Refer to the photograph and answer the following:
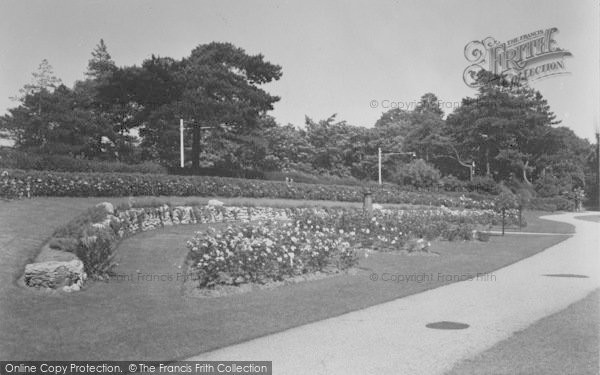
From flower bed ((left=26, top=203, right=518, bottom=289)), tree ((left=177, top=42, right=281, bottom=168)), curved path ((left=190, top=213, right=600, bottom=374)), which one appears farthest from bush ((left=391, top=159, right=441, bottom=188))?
curved path ((left=190, top=213, right=600, bottom=374))

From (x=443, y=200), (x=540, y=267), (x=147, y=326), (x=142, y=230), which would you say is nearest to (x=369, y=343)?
(x=147, y=326)

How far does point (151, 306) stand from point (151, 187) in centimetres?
1585

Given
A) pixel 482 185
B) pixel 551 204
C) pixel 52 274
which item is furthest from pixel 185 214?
pixel 551 204

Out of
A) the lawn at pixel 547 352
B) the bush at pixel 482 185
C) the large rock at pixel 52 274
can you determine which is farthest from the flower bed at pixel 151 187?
the bush at pixel 482 185

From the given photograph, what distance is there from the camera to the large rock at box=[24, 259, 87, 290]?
27.8ft

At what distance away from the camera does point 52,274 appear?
855 cm

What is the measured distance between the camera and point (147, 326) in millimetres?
7180

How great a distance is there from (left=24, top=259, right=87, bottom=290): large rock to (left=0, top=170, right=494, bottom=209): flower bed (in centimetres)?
924

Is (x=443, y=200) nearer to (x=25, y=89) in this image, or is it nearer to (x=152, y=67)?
(x=152, y=67)

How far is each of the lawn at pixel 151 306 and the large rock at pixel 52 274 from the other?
247mm

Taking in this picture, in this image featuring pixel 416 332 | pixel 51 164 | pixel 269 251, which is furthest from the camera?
pixel 51 164

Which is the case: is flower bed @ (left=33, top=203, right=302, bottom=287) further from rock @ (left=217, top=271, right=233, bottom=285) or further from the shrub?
rock @ (left=217, top=271, right=233, bottom=285)

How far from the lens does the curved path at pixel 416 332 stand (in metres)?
5.75

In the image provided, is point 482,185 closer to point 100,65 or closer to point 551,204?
point 551,204
